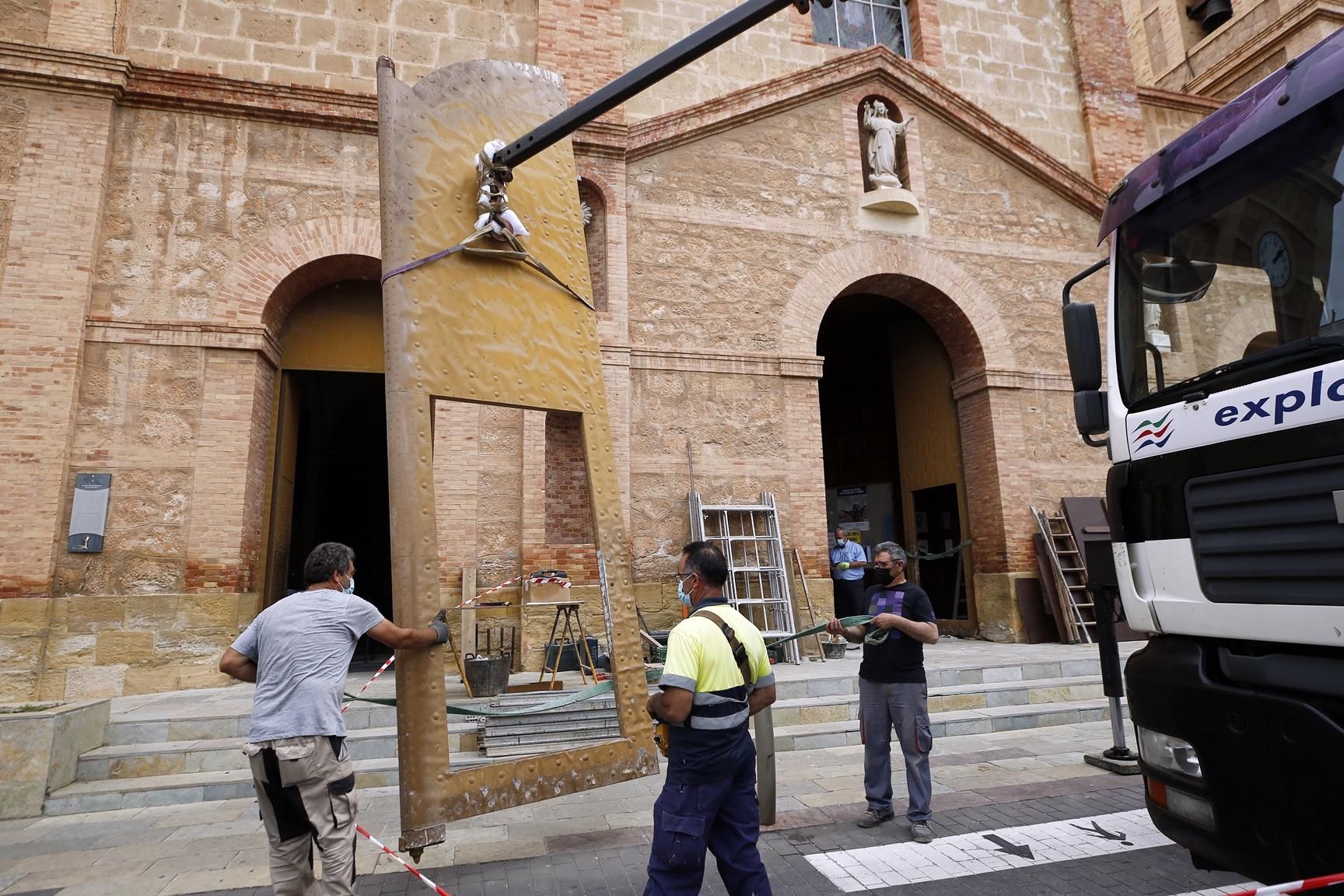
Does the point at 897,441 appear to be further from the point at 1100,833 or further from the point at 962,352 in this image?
the point at 1100,833

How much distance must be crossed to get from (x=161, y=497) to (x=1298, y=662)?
1014cm

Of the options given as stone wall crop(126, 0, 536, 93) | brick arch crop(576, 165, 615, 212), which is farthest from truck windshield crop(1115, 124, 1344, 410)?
stone wall crop(126, 0, 536, 93)

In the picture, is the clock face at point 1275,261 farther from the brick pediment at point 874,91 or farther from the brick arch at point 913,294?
the brick pediment at point 874,91

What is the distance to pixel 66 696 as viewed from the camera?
823cm

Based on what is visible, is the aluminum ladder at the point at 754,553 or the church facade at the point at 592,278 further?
the aluminum ladder at the point at 754,553

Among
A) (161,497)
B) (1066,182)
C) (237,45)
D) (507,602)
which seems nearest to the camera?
(161,497)

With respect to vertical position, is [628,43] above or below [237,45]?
above

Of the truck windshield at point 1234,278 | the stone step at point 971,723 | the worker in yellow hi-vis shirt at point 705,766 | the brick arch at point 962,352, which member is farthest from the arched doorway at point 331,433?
the truck windshield at point 1234,278

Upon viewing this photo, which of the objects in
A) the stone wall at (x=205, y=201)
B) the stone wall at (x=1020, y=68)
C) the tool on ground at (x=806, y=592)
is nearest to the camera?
the stone wall at (x=205, y=201)

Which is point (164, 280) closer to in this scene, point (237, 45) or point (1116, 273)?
point (237, 45)

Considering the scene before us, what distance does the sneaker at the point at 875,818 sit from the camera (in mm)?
4961

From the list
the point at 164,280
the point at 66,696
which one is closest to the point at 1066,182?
the point at 164,280

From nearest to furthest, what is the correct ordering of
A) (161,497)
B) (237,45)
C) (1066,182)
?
(161,497)
(237,45)
(1066,182)

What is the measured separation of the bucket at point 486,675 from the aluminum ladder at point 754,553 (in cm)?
341
